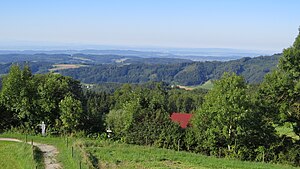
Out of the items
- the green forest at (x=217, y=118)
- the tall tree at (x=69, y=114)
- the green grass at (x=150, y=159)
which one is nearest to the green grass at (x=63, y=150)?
the green grass at (x=150, y=159)

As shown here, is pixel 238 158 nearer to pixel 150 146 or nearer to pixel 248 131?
pixel 248 131

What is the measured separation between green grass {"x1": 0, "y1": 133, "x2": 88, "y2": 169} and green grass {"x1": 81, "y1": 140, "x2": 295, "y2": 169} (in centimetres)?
118

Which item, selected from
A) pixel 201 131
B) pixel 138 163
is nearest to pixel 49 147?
pixel 138 163

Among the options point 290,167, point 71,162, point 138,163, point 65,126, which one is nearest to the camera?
point 71,162

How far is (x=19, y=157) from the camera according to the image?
2181cm

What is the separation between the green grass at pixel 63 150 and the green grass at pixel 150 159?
46.3 inches

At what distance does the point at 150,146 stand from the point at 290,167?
10.0 metres

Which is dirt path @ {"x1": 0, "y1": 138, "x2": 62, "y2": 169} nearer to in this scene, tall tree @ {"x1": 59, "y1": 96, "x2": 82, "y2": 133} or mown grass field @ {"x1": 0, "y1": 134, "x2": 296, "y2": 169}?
mown grass field @ {"x1": 0, "y1": 134, "x2": 296, "y2": 169}

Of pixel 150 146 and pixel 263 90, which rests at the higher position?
pixel 263 90

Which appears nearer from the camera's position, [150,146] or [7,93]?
[150,146]

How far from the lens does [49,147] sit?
24.4 m

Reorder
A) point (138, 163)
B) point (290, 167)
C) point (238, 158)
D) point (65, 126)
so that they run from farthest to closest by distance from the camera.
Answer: point (65, 126)
point (238, 158)
point (290, 167)
point (138, 163)

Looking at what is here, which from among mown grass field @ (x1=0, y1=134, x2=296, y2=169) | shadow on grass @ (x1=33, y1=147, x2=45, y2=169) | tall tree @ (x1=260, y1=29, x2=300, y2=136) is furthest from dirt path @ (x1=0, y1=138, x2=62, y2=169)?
tall tree @ (x1=260, y1=29, x2=300, y2=136)

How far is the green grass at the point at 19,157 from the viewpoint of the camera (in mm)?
19891
